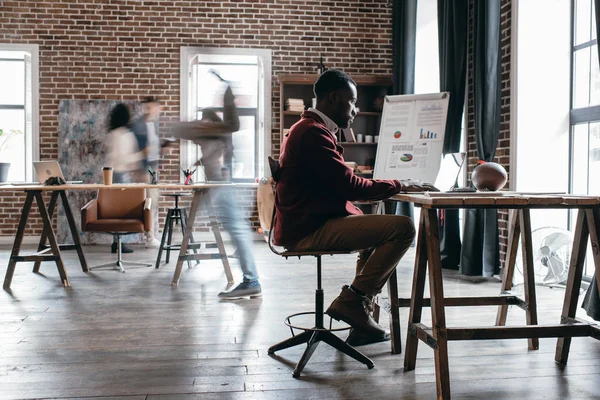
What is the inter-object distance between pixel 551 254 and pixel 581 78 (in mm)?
1367

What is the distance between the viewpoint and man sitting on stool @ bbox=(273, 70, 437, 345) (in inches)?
99.3

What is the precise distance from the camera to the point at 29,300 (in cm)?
397

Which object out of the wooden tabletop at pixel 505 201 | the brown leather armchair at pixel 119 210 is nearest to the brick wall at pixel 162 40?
the brown leather armchair at pixel 119 210

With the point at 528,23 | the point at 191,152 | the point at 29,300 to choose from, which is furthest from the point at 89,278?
the point at 528,23

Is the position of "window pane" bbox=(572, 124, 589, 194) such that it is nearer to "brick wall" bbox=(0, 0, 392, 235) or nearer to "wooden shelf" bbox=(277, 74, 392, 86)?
"wooden shelf" bbox=(277, 74, 392, 86)

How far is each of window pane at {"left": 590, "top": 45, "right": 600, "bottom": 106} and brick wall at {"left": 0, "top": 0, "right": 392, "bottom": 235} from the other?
3.58 meters

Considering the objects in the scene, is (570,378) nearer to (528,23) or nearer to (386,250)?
(386,250)

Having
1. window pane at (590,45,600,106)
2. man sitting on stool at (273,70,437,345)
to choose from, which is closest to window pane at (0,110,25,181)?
man sitting on stool at (273,70,437,345)

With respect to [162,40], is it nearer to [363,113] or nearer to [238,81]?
[238,81]

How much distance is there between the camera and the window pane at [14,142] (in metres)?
7.30

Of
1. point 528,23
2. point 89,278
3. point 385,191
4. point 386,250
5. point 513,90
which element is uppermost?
point 528,23

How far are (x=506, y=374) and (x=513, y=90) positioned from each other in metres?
2.70

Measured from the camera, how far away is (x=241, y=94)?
25.1ft

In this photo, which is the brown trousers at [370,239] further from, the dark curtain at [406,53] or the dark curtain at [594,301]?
the dark curtain at [406,53]
